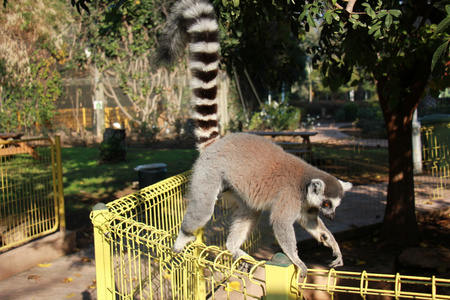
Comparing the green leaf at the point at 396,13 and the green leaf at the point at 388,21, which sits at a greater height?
the green leaf at the point at 396,13

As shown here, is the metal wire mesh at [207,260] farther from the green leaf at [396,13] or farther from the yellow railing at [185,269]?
the green leaf at [396,13]

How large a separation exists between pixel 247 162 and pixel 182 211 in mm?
1239

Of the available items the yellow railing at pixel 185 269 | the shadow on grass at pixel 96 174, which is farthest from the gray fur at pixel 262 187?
the shadow on grass at pixel 96 174

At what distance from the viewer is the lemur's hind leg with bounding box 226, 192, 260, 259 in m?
3.62

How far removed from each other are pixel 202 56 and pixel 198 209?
1.44m

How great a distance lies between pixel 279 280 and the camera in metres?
1.79

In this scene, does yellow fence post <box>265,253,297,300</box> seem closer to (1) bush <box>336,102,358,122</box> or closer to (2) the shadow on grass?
(2) the shadow on grass

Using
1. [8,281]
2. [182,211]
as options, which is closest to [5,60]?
[8,281]

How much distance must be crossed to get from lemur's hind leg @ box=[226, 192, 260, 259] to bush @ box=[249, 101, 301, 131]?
38.9ft

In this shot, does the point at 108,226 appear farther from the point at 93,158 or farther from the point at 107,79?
the point at 107,79

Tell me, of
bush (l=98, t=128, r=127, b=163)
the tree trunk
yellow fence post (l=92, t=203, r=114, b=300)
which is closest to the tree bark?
the tree trunk

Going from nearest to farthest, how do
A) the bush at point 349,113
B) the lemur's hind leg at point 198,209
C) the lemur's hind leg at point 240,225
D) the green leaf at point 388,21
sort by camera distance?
the green leaf at point 388,21 → the lemur's hind leg at point 198,209 → the lemur's hind leg at point 240,225 → the bush at point 349,113

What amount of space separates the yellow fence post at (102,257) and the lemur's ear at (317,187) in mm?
1611

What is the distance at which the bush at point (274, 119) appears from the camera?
1548 centimetres
